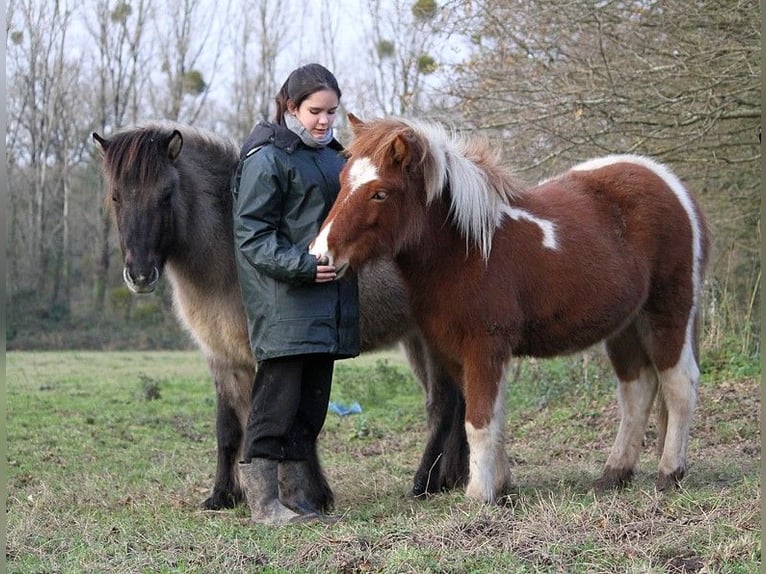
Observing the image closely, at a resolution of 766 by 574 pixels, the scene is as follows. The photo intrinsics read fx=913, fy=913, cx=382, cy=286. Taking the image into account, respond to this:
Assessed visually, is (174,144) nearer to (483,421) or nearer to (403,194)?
(403,194)

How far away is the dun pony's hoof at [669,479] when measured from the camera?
18.5 ft

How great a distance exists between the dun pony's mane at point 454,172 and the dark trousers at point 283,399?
Answer: 1104 mm

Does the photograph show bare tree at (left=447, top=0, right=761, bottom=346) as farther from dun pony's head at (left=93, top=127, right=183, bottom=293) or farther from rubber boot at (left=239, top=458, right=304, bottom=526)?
rubber boot at (left=239, top=458, right=304, bottom=526)

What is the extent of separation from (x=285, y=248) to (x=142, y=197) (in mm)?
1082

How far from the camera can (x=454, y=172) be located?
511cm

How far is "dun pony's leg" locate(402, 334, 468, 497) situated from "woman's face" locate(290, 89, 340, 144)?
5.79ft

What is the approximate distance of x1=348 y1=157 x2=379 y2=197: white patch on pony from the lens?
4762 millimetres

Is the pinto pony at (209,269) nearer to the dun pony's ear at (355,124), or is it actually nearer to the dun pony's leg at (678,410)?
the dun pony's ear at (355,124)

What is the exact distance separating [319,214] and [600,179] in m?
2.00

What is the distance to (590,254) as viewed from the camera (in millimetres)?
5488

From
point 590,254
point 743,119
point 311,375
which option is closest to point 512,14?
point 743,119

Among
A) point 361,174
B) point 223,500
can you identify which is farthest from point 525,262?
point 223,500

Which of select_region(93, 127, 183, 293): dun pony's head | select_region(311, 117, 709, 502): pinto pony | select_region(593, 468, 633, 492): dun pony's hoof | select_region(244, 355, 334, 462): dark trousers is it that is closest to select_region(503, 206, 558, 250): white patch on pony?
select_region(311, 117, 709, 502): pinto pony

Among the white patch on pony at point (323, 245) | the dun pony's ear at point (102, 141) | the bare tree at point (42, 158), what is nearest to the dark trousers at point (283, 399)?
the white patch on pony at point (323, 245)
